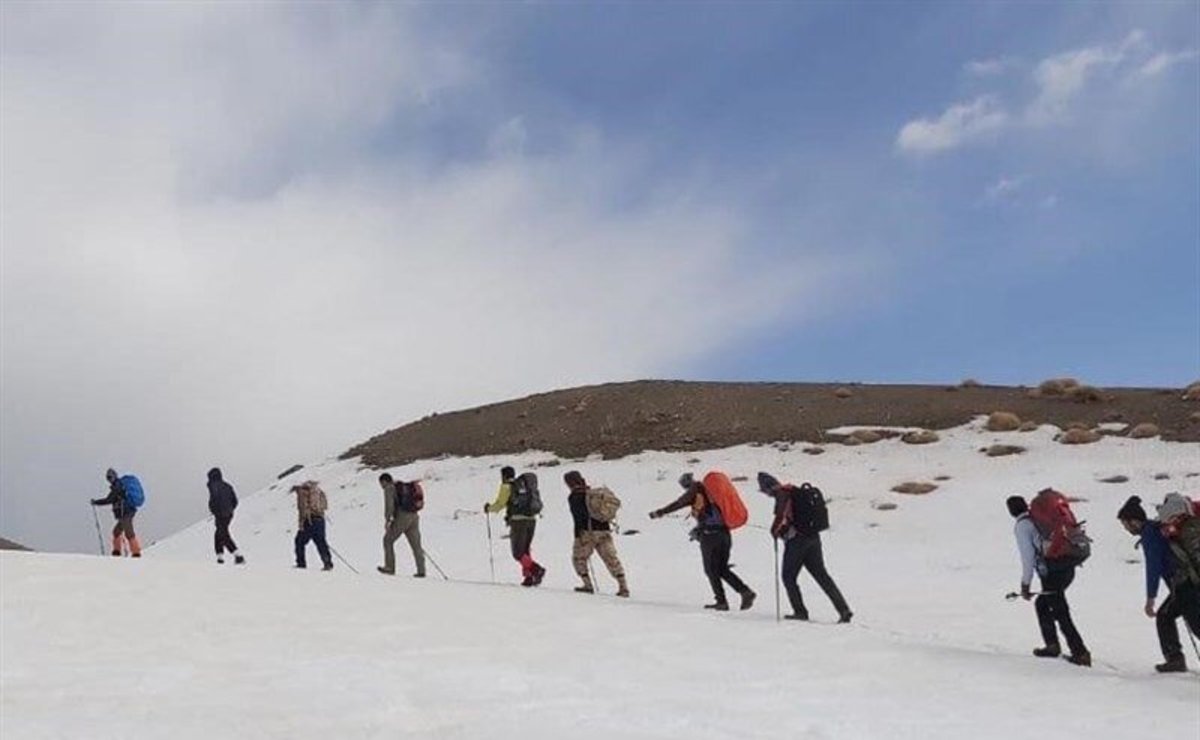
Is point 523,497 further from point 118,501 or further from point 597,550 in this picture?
point 118,501

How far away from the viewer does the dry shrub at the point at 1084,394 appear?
46.3 m

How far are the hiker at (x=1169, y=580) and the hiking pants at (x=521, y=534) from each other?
828 cm

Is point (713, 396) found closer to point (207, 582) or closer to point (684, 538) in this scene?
point (684, 538)

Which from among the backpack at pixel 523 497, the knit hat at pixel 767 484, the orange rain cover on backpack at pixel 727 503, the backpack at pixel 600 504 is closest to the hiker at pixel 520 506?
the backpack at pixel 523 497

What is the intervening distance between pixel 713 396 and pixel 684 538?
24.8 m

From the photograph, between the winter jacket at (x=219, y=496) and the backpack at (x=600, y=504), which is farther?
the winter jacket at (x=219, y=496)

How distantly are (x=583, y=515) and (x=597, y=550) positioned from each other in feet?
1.72

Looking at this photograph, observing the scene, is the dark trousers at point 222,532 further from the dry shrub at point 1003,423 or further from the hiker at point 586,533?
the dry shrub at point 1003,423

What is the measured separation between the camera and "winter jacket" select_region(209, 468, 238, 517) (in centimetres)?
1884

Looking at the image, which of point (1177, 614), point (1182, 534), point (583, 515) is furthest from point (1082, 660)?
point (583, 515)

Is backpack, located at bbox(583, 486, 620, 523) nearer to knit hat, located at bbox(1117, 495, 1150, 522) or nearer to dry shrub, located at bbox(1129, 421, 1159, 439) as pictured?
knit hat, located at bbox(1117, 495, 1150, 522)

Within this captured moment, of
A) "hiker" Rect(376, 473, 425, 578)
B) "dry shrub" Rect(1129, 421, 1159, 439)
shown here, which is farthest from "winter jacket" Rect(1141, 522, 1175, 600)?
"dry shrub" Rect(1129, 421, 1159, 439)

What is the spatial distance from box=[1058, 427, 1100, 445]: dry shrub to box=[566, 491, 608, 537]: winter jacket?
25170 millimetres

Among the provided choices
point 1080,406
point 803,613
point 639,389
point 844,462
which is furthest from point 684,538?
point 639,389
